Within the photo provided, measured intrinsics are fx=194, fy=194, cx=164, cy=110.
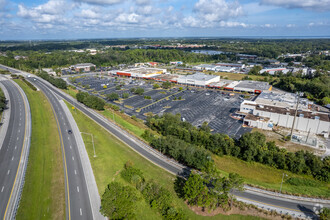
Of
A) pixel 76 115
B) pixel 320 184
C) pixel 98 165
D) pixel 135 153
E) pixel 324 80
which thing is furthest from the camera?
pixel 324 80

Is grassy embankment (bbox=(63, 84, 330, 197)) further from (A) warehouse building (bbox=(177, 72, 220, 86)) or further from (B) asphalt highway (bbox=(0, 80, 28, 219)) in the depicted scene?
(A) warehouse building (bbox=(177, 72, 220, 86))

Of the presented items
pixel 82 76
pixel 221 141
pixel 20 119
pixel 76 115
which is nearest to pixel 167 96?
pixel 76 115

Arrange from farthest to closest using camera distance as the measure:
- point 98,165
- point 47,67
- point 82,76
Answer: point 47,67
point 82,76
point 98,165

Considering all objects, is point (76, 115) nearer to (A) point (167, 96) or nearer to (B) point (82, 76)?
(A) point (167, 96)

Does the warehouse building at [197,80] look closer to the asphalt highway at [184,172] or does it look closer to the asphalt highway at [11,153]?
the asphalt highway at [184,172]

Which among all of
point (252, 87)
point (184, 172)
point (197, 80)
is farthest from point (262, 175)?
point (197, 80)
